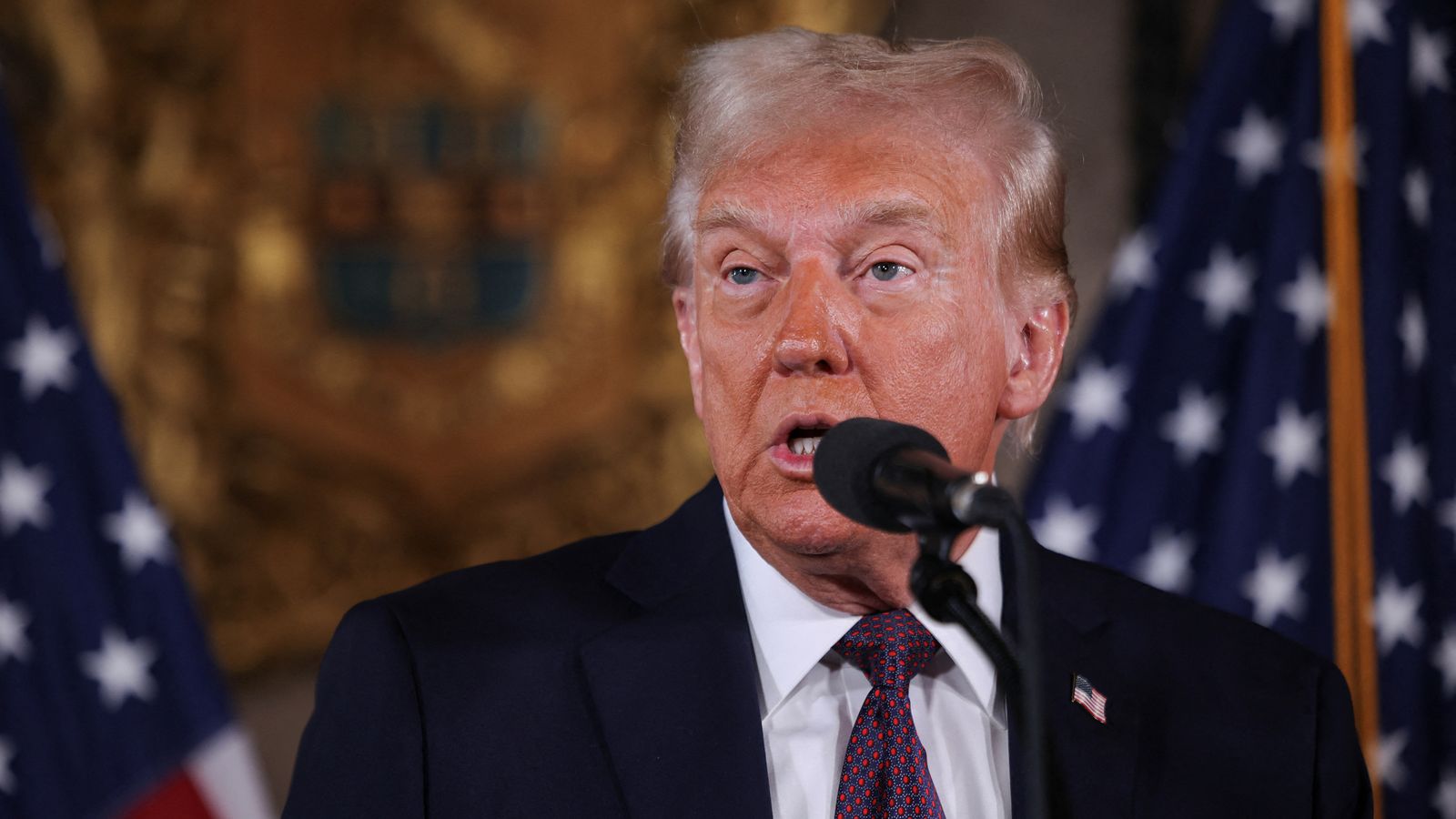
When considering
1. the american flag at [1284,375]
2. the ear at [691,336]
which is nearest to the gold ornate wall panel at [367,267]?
the american flag at [1284,375]

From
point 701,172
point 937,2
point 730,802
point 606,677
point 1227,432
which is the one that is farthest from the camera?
point 937,2

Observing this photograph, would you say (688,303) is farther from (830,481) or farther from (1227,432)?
(1227,432)

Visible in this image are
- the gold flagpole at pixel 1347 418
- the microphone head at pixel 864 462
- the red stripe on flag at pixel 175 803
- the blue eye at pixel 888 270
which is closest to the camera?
the microphone head at pixel 864 462

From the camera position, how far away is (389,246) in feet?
11.6

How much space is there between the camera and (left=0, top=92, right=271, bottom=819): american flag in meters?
2.74

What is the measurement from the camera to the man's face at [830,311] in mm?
→ 1654

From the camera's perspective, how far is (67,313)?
282 centimetres

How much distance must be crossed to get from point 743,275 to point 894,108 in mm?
269

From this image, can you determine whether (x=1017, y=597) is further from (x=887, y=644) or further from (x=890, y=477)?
(x=887, y=644)

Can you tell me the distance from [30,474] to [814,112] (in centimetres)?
177

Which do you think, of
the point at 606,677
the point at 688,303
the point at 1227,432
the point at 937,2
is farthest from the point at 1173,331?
the point at 606,677

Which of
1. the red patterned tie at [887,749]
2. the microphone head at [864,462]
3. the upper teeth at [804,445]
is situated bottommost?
the red patterned tie at [887,749]

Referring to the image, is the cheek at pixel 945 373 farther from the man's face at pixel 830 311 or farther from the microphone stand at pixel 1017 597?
the microphone stand at pixel 1017 597

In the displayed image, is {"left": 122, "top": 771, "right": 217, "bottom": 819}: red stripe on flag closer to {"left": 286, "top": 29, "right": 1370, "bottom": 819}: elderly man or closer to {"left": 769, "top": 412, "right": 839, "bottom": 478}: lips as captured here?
{"left": 286, "top": 29, "right": 1370, "bottom": 819}: elderly man
